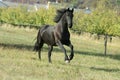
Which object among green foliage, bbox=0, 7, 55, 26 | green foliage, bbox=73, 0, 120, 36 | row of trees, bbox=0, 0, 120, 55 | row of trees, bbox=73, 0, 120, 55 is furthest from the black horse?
green foliage, bbox=0, 7, 55, 26

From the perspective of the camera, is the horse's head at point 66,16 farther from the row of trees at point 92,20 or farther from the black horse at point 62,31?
the row of trees at point 92,20

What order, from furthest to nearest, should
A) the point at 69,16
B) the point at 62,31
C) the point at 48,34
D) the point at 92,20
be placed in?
1. the point at 92,20
2. the point at 48,34
3. the point at 62,31
4. the point at 69,16

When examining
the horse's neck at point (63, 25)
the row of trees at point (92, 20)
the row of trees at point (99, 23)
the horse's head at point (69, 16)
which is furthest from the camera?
the row of trees at point (92, 20)

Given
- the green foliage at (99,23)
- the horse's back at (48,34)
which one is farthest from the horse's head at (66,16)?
the green foliage at (99,23)

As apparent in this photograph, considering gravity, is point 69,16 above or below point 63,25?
above

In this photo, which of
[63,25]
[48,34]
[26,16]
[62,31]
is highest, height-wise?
[63,25]

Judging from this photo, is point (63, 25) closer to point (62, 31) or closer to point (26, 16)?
point (62, 31)

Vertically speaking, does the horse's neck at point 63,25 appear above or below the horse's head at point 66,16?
below

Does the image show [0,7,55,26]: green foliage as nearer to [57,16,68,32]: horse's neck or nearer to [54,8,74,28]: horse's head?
[54,8,74,28]: horse's head

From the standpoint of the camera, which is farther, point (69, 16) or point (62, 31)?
point (62, 31)

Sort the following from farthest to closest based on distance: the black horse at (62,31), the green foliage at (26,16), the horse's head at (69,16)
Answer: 1. the green foliage at (26,16)
2. the black horse at (62,31)
3. the horse's head at (69,16)

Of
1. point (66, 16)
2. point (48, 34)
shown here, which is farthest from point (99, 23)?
point (66, 16)

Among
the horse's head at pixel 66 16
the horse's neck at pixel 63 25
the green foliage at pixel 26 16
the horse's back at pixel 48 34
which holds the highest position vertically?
the horse's head at pixel 66 16

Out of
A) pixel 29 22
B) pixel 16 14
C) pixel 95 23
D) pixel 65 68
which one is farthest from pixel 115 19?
pixel 65 68
